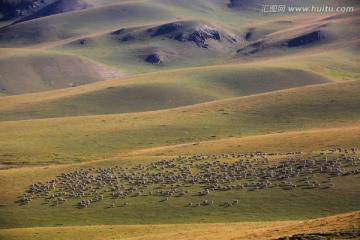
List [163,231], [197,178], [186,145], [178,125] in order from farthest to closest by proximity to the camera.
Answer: [178,125], [186,145], [197,178], [163,231]

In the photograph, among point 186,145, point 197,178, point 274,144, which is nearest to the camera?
point 197,178

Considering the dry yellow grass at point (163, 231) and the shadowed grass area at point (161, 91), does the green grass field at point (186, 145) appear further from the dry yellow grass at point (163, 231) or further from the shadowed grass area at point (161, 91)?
the shadowed grass area at point (161, 91)

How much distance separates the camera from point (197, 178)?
234 ft

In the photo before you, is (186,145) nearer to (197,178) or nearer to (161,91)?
(197,178)

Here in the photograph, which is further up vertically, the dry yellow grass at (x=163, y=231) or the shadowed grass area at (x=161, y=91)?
the dry yellow grass at (x=163, y=231)

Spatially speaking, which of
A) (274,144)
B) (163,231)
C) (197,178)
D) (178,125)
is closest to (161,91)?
(178,125)

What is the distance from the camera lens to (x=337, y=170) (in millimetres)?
68000

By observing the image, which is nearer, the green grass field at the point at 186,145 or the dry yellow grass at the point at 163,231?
the dry yellow grass at the point at 163,231

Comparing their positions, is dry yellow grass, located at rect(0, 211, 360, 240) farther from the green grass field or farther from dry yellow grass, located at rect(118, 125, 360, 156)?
dry yellow grass, located at rect(118, 125, 360, 156)

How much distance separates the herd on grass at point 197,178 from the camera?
220 ft

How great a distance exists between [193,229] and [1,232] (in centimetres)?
1856

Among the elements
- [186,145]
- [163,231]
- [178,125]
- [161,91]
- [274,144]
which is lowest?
[161,91]

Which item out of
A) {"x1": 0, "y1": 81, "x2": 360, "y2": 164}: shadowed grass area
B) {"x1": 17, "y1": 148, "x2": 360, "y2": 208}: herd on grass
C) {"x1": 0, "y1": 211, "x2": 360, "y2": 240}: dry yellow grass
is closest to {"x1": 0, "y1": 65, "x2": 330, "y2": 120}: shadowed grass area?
{"x1": 0, "y1": 81, "x2": 360, "y2": 164}: shadowed grass area

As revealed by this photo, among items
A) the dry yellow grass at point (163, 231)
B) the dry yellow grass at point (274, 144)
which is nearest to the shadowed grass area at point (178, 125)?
the dry yellow grass at point (274, 144)
